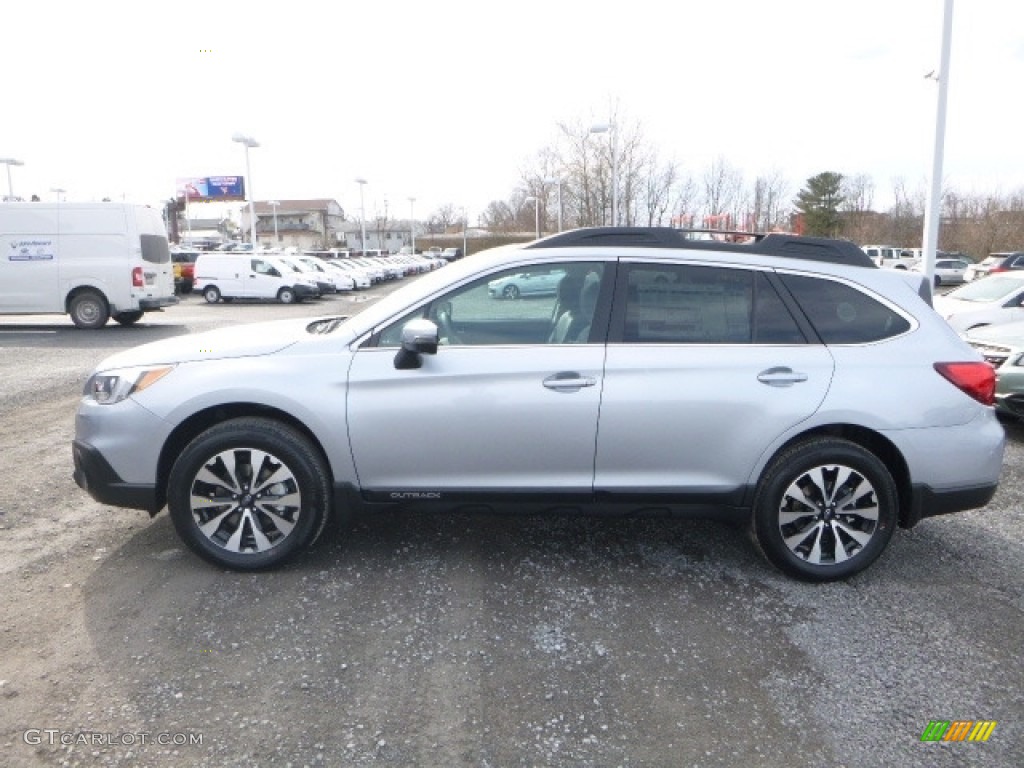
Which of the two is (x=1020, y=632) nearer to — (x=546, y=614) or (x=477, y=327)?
(x=546, y=614)

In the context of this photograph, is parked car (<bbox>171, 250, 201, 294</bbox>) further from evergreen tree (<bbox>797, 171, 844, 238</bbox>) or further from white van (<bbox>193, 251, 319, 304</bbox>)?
evergreen tree (<bbox>797, 171, 844, 238</bbox>)

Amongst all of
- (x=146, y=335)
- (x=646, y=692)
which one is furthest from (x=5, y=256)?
(x=646, y=692)

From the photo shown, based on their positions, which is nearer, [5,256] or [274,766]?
[274,766]

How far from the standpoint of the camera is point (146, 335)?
52.0ft

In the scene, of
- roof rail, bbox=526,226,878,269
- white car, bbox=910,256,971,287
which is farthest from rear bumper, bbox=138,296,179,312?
white car, bbox=910,256,971,287

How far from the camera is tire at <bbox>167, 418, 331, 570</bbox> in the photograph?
3918 mm

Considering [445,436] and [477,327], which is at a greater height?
[477,327]

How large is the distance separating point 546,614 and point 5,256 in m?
17.0

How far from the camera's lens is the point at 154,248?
671 inches

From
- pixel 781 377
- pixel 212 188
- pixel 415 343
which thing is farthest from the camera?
pixel 212 188

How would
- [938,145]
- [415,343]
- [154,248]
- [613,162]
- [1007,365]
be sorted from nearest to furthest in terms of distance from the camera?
1. [415,343]
2. [1007,365]
3. [938,145]
4. [154,248]
5. [613,162]

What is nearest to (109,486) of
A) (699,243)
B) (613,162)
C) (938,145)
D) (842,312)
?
(699,243)

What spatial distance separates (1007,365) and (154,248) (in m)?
16.1

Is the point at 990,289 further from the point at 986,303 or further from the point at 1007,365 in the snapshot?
the point at 1007,365
